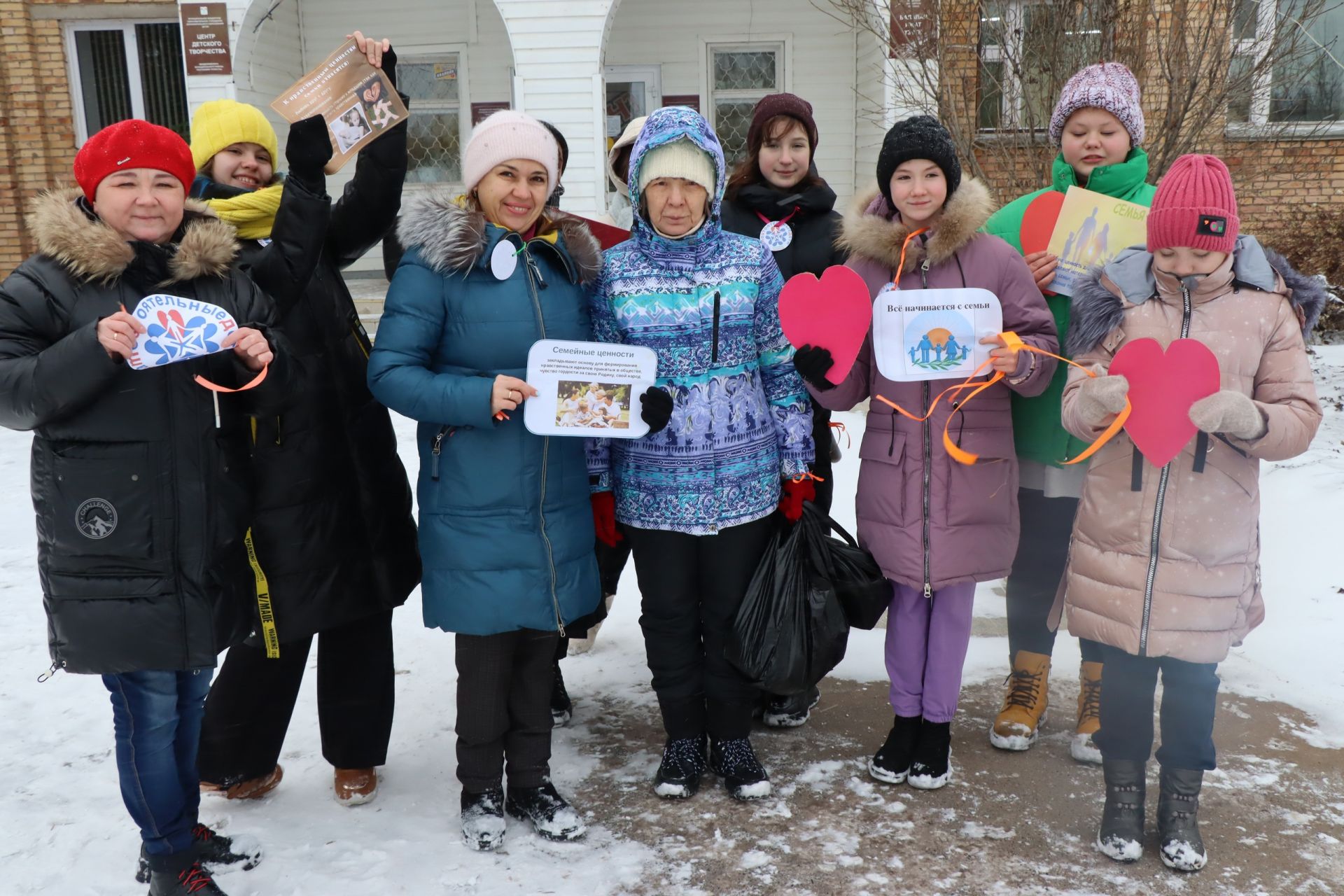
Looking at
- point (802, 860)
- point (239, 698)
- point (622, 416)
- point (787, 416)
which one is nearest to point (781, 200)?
point (787, 416)

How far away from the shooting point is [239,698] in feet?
9.69

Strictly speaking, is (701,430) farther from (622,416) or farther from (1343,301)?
(1343,301)

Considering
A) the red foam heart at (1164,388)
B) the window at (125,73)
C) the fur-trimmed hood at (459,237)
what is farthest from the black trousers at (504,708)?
the window at (125,73)

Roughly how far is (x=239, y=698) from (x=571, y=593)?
110 centimetres

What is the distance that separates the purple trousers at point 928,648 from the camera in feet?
9.82

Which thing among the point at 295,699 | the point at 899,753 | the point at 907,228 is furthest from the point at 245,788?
the point at 907,228

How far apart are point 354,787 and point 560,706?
82cm

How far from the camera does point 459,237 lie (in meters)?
2.61

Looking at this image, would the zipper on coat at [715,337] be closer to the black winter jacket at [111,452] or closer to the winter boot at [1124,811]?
Answer: the black winter jacket at [111,452]

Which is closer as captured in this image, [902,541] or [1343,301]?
[902,541]

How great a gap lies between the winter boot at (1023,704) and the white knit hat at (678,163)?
196 cm

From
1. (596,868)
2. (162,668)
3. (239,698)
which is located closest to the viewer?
(162,668)

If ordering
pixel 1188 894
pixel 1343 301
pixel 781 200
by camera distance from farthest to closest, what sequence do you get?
pixel 1343 301 → pixel 781 200 → pixel 1188 894

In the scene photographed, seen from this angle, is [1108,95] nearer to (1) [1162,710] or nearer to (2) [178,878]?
(1) [1162,710]
